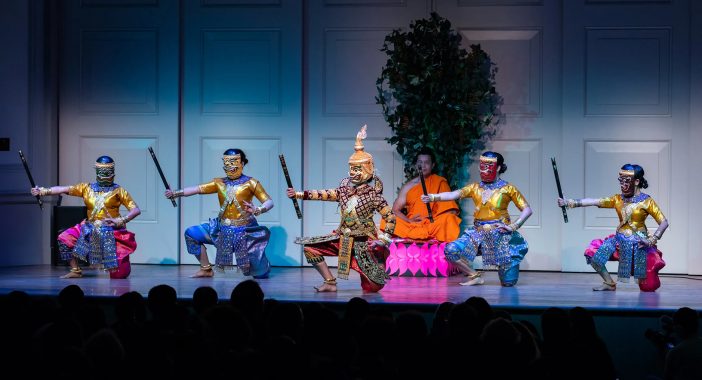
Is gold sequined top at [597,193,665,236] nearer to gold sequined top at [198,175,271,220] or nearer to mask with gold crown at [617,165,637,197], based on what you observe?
mask with gold crown at [617,165,637,197]

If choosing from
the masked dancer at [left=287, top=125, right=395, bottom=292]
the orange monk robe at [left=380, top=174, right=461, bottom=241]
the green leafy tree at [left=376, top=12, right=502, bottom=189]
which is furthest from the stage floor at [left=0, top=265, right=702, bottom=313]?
the green leafy tree at [left=376, top=12, right=502, bottom=189]

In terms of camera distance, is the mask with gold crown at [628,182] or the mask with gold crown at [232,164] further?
the mask with gold crown at [232,164]

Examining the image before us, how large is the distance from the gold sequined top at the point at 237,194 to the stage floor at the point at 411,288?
59 cm

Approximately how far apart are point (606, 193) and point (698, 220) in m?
0.91

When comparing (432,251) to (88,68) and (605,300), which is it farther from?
(88,68)

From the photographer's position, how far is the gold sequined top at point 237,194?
883 cm

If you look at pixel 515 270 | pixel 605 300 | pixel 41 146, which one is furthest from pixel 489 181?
pixel 41 146

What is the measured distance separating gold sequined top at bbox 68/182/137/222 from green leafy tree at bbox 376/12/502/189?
102 inches

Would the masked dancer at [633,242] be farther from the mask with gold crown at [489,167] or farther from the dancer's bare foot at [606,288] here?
the mask with gold crown at [489,167]

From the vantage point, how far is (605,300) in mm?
7262

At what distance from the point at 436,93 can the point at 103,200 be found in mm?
3195

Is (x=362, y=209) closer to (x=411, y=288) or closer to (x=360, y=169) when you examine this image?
(x=360, y=169)

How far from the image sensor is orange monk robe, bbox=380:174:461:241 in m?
9.20

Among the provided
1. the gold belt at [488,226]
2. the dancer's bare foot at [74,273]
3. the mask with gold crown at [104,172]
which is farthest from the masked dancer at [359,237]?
the dancer's bare foot at [74,273]
